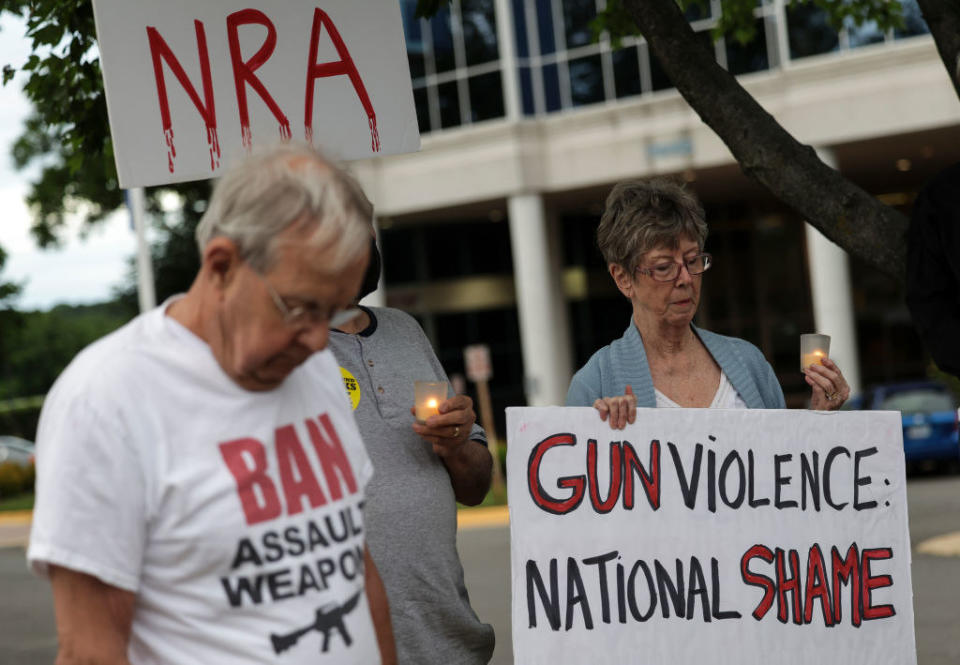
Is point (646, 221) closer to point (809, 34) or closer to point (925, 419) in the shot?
point (925, 419)

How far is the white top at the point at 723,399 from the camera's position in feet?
12.2

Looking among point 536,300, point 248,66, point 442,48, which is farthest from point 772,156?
point 442,48

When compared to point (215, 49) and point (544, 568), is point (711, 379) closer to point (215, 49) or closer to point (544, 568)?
point (544, 568)

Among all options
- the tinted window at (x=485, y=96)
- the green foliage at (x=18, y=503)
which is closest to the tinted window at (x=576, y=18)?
the tinted window at (x=485, y=96)

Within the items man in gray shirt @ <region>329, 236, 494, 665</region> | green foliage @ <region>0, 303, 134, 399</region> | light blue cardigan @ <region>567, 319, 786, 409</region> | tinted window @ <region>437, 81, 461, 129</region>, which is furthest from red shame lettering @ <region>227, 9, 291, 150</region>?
green foliage @ <region>0, 303, 134, 399</region>

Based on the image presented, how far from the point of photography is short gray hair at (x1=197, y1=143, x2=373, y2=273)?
6.50 feet

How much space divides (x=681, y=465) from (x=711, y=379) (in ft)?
1.12

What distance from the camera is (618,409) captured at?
3.48 metres

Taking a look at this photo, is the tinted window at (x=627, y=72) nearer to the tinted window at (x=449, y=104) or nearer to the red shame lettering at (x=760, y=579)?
the tinted window at (x=449, y=104)

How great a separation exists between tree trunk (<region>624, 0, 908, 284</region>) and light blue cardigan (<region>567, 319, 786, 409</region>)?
0.66m

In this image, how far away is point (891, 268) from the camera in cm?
416

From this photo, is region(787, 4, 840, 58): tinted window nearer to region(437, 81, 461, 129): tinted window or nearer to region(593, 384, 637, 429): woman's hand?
region(437, 81, 461, 129): tinted window

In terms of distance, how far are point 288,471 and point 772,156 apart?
8.70 ft

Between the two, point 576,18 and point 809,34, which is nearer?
point 809,34
